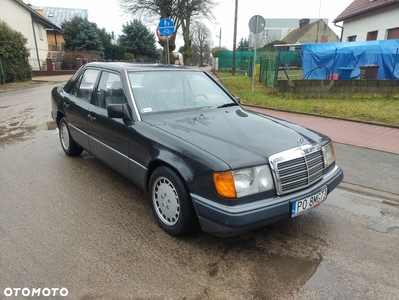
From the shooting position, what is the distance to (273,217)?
2605 mm

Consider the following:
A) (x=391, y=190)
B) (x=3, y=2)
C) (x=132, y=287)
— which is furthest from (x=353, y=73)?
(x=3, y=2)

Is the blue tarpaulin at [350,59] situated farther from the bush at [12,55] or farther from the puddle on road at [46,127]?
the bush at [12,55]

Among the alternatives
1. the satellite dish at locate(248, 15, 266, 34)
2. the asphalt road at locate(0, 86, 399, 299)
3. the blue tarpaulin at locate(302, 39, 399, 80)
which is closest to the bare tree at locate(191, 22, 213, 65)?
the blue tarpaulin at locate(302, 39, 399, 80)

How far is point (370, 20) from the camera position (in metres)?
19.8

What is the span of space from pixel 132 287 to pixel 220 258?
82cm

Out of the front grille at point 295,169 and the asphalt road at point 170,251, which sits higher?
the front grille at point 295,169

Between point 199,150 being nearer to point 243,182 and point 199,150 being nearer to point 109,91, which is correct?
point 243,182

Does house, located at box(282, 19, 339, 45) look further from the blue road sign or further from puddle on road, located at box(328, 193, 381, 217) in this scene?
puddle on road, located at box(328, 193, 381, 217)

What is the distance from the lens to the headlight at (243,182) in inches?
98.5

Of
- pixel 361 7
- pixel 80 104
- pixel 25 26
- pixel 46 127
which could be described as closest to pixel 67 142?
pixel 80 104

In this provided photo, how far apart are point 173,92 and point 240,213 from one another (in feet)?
6.60

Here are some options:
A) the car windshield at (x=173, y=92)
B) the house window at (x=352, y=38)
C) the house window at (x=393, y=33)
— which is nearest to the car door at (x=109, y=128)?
the car windshield at (x=173, y=92)

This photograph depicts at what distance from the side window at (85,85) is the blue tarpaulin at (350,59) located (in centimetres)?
1178

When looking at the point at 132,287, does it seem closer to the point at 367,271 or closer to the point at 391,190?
the point at 367,271
